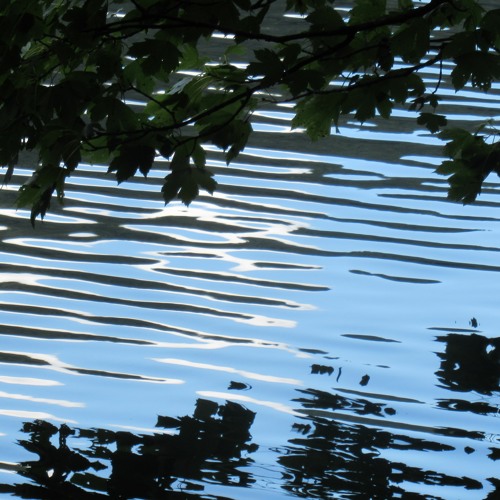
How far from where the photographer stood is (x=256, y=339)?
512 cm

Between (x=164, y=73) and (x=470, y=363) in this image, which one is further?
(x=470, y=363)

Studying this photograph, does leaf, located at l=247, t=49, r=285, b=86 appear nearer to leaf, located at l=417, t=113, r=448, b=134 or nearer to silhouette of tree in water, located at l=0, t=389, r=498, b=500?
leaf, located at l=417, t=113, r=448, b=134

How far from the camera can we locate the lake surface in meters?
3.83

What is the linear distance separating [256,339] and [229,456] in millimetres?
1264

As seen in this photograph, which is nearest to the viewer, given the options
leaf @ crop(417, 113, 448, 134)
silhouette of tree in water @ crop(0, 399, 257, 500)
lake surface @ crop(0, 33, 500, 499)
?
silhouette of tree in water @ crop(0, 399, 257, 500)

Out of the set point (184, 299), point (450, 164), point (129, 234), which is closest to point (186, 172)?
point (450, 164)

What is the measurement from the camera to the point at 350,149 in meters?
8.70

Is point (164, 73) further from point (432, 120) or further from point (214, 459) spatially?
point (214, 459)

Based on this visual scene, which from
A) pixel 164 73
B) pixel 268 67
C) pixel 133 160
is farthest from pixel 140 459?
pixel 268 67

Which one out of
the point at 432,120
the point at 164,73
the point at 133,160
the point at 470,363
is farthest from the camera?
the point at 470,363

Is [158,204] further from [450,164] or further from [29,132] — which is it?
[29,132]

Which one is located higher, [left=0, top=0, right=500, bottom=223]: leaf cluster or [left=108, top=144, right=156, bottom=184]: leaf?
[left=0, top=0, right=500, bottom=223]: leaf cluster

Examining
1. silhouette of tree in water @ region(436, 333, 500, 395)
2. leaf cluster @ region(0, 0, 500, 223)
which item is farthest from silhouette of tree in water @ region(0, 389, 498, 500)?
leaf cluster @ region(0, 0, 500, 223)

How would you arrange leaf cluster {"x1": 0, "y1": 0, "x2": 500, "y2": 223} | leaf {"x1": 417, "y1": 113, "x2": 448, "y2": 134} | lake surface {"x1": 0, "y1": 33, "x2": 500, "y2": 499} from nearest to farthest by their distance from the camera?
leaf cluster {"x1": 0, "y1": 0, "x2": 500, "y2": 223}
lake surface {"x1": 0, "y1": 33, "x2": 500, "y2": 499}
leaf {"x1": 417, "y1": 113, "x2": 448, "y2": 134}
